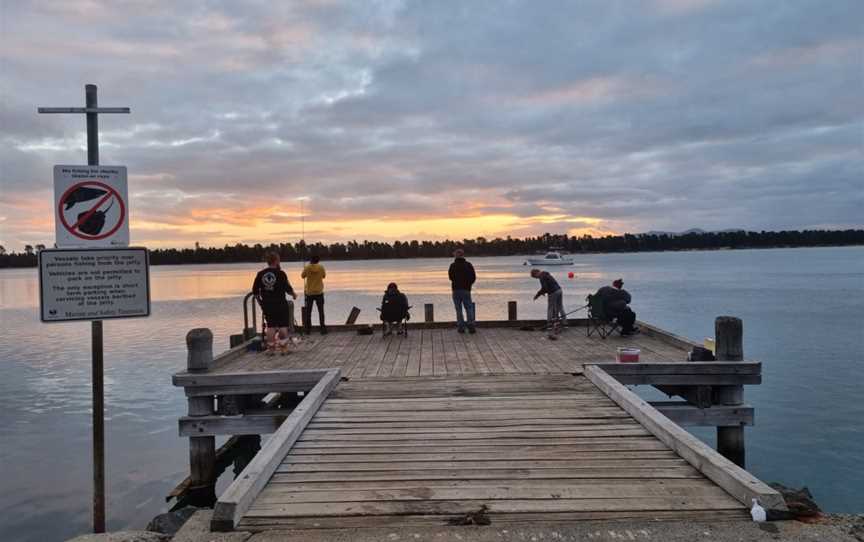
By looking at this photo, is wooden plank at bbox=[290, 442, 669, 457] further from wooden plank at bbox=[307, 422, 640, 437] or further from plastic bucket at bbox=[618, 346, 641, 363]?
plastic bucket at bbox=[618, 346, 641, 363]

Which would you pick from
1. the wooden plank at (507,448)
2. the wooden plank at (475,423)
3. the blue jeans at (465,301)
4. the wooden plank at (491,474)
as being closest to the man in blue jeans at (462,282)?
the blue jeans at (465,301)

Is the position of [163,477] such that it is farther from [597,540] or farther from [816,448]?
[816,448]

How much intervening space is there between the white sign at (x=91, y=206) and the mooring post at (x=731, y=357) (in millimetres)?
7371

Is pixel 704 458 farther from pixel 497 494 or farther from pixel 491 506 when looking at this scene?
pixel 491 506

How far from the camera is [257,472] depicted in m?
4.75

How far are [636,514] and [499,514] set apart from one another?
2.95 ft

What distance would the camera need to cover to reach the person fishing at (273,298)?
1100cm

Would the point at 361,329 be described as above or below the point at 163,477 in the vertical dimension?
above

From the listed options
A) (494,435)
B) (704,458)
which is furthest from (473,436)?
(704,458)

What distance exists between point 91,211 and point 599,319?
9780 millimetres

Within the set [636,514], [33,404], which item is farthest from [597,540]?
[33,404]

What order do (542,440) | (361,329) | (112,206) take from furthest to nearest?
(361,329), (542,440), (112,206)

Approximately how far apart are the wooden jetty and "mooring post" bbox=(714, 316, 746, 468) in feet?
0.07

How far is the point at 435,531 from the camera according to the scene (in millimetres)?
4074
